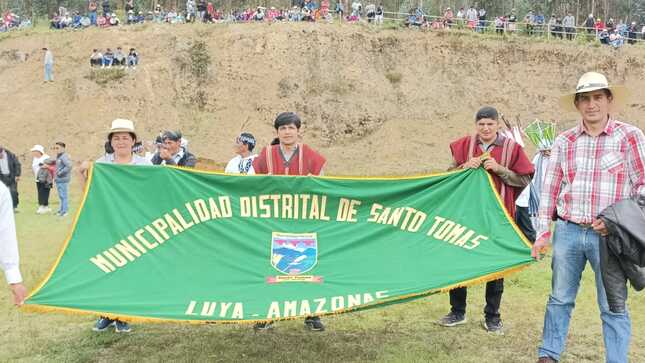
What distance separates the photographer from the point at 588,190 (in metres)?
4.31

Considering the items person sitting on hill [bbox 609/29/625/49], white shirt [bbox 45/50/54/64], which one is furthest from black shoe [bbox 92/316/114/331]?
person sitting on hill [bbox 609/29/625/49]

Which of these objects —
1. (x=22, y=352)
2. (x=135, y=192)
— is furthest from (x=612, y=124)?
(x=22, y=352)

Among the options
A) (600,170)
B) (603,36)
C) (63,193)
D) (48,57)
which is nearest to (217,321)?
(600,170)

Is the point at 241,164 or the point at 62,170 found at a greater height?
the point at 241,164

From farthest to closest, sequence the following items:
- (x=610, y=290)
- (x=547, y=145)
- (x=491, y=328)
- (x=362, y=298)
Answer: (x=547, y=145) → (x=491, y=328) → (x=362, y=298) → (x=610, y=290)

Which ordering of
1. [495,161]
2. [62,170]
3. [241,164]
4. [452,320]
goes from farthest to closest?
[62,170]
[241,164]
[452,320]
[495,161]

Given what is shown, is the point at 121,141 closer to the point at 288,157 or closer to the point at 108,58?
the point at 288,157

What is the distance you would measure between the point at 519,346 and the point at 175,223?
323 centimetres

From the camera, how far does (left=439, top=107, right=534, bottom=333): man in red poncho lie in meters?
5.41

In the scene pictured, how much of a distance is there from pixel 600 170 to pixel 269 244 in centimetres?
265

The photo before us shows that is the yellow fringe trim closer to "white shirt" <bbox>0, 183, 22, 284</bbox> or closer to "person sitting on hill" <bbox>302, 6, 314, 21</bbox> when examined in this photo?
"white shirt" <bbox>0, 183, 22, 284</bbox>

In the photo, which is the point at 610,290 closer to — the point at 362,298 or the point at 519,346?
the point at 519,346

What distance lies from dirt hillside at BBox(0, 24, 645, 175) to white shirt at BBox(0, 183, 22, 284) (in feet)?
75.6

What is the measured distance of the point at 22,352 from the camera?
511cm
